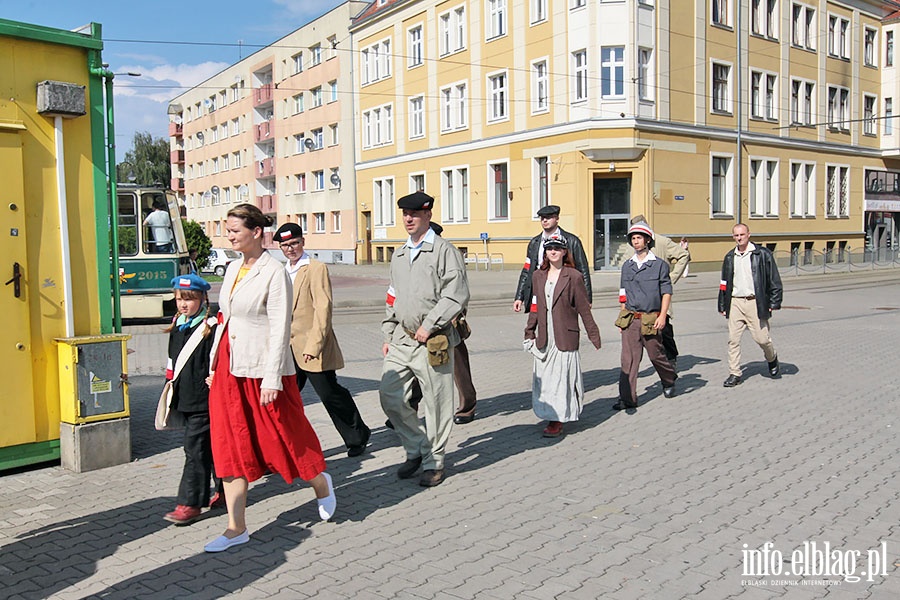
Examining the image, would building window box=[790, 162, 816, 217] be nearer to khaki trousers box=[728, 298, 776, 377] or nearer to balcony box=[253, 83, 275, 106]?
balcony box=[253, 83, 275, 106]

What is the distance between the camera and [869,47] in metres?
44.5

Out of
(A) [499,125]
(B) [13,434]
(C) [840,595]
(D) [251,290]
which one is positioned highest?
(A) [499,125]

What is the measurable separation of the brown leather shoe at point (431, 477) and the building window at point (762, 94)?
3453 centimetres

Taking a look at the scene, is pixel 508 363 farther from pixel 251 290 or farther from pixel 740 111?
pixel 740 111

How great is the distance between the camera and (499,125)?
36219 mm

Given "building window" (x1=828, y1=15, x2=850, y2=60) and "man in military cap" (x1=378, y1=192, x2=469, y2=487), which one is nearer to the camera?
"man in military cap" (x1=378, y1=192, x2=469, y2=487)

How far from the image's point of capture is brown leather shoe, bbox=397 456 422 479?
19.5ft

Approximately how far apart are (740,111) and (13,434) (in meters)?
34.3

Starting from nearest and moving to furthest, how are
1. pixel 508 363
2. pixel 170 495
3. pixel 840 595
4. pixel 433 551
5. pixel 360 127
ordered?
pixel 840 595, pixel 433 551, pixel 170 495, pixel 508 363, pixel 360 127

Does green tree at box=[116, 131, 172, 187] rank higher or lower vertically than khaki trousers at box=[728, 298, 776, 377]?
higher

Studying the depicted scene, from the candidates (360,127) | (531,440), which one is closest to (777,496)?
(531,440)

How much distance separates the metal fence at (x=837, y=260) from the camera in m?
35.8

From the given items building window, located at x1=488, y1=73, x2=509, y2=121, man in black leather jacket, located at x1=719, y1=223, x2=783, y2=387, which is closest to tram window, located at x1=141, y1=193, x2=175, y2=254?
man in black leather jacket, located at x1=719, y1=223, x2=783, y2=387

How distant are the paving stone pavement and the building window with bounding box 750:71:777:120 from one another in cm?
3077
